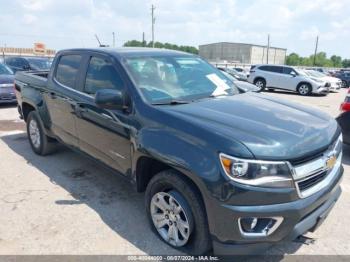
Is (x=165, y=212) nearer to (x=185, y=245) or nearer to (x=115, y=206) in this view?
(x=185, y=245)

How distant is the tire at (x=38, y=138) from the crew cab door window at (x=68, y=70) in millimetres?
973

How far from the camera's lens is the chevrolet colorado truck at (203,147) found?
2.43 metres

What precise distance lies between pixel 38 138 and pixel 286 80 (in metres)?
16.3

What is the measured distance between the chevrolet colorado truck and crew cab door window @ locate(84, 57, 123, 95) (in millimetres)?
13

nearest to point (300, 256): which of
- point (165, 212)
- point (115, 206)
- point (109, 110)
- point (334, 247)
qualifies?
point (334, 247)

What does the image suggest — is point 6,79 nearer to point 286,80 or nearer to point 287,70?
point 286,80

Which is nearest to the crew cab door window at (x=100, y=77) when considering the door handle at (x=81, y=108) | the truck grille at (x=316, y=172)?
the door handle at (x=81, y=108)

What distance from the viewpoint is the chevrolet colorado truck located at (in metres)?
2.43

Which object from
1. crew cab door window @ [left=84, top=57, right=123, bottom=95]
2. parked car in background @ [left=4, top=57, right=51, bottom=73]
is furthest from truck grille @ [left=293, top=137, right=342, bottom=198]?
parked car in background @ [left=4, top=57, right=51, bottom=73]

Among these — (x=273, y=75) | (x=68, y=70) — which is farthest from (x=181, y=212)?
(x=273, y=75)

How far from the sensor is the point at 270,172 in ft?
7.95

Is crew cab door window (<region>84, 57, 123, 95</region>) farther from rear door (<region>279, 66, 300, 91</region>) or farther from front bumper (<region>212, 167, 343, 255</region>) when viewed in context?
rear door (<region>279, 66, 300, 91</region>)

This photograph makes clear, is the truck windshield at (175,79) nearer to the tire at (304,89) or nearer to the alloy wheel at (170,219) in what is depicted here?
the alloy wheel at (170,219)

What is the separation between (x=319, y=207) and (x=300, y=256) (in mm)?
560
